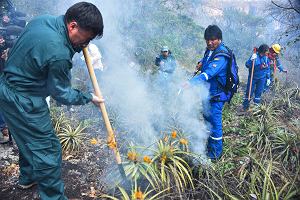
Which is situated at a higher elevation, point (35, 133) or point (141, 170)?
point (35, 133)

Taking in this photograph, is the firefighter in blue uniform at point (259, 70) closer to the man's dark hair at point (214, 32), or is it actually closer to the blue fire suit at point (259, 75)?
the blue fire suit at point (259, 75)

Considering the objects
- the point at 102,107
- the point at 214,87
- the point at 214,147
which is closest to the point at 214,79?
the point at 214,87

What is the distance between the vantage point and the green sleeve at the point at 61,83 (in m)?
2.58

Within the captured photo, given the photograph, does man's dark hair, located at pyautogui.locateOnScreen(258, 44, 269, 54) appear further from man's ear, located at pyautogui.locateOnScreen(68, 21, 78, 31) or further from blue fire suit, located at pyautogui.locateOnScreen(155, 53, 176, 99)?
man's ear, located at pyautogui.locateOnScreen(68, 21, 78, 31)

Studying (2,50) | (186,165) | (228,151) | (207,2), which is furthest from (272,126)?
(207,2)

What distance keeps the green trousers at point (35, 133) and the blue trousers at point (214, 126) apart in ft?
8.36

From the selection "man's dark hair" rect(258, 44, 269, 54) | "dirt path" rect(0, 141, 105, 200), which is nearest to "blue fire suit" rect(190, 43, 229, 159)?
"dirt path" rect(0, 141, 105, 200)

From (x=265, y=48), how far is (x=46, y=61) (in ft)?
21.7

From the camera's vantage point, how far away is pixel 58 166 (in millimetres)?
3041

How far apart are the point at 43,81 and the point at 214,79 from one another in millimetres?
2673

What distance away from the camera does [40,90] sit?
289cm

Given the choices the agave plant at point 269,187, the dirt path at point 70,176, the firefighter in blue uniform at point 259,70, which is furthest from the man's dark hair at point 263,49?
the dirt path at point 70,176

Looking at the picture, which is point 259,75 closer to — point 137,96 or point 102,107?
point 137,96

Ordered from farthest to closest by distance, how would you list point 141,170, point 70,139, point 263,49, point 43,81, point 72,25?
point 263,49
point 70,139
point 141,170
point 43,81
point 72,25
